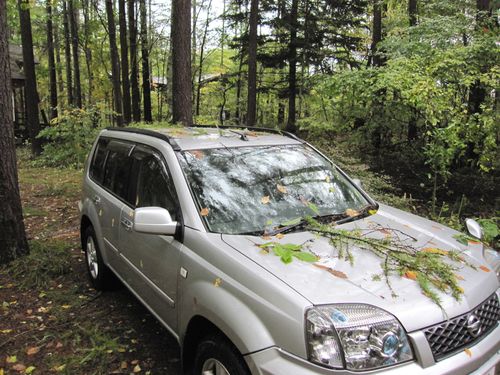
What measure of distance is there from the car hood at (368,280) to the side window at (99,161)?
2.69 m

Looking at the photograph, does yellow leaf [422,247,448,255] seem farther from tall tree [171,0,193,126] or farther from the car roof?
tall tree [171,0,193,126]

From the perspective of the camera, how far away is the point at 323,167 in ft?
13.1

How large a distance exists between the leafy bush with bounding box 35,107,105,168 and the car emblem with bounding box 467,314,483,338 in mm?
15304

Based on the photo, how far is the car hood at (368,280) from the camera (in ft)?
7.18

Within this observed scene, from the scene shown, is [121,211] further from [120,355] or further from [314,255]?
[314,255]

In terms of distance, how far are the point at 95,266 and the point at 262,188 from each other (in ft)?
8.97

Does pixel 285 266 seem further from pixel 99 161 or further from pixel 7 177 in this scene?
pixel 7 177

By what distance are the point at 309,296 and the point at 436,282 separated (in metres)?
0.79

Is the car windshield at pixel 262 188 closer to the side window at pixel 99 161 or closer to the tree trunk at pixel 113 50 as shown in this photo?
the side window at pixel 99 161

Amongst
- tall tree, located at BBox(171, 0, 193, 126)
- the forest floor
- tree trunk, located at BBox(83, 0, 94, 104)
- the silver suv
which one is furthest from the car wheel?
tree trunk, located at BBox(83, 0, 94, 104)

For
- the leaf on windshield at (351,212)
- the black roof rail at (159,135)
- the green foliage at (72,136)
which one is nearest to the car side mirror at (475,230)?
the leaf on windshield at (351,212)

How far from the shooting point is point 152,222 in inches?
115

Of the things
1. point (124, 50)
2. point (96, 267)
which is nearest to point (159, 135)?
point (96, 267)

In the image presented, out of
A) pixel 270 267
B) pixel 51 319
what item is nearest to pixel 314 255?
pixel 270 267
